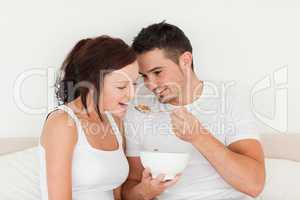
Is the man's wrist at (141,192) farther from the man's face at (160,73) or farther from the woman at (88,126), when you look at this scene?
the man's face at (160,73)

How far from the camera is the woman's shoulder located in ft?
4.68

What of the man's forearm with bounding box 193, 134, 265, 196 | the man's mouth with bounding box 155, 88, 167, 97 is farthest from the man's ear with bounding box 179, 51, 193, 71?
the man's forearm with bounding box 193, 134, 265, 196

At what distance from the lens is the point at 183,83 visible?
1856 mm

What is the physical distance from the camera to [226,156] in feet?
Answer: 5.26

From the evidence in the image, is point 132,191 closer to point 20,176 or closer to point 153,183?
point 153,183

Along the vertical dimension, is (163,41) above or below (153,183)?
above

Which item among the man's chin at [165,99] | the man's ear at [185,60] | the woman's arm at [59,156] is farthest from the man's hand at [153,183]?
the man's ear at [185,60]

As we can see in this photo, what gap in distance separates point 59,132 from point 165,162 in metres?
0.33

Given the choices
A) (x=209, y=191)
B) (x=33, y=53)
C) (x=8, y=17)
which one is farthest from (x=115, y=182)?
(x=8, y=17)

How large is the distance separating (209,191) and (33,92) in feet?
2.66

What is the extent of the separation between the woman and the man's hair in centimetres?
24

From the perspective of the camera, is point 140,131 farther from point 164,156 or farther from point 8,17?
point 8,17

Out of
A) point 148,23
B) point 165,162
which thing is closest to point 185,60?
point 148,23

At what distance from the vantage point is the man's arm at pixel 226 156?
1550 millimetres
